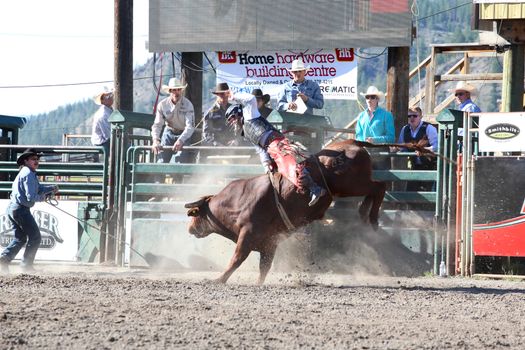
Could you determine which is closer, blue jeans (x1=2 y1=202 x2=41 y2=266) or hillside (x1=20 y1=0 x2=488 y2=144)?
blue jeans (x1=2 y1=202 x2=41 y2=266)

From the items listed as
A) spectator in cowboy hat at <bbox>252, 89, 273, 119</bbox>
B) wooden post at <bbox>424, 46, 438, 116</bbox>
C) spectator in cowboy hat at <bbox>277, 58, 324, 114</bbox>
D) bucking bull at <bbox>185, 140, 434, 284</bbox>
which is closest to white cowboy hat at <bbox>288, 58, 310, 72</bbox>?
spectator in cowboy hat at <bbox>277, 58, 324, 114</bbox>

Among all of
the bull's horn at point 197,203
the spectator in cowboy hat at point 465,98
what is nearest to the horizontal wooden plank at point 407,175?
the spectator in cowboy hat at point 465,98

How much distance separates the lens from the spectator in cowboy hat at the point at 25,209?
12500 mm

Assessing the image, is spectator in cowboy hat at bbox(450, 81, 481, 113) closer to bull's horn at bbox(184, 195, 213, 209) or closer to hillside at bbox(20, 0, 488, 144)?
bull's horn at bbox(184, 195, 213, 209)

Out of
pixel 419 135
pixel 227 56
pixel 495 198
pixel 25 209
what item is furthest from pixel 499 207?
pixel 25 209

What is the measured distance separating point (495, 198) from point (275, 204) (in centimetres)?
273

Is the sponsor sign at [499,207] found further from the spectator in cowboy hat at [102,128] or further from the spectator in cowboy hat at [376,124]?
the spectator in cowboy hat at [102,128]

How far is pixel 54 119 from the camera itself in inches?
5408

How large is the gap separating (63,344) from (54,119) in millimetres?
133929

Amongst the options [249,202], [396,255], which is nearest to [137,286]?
[249,202]

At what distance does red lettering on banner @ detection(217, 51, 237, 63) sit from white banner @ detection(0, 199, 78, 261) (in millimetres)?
3101

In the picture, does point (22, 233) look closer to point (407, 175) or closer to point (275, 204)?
point (275, 204)

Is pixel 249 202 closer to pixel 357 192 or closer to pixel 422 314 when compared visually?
pixel 357 192

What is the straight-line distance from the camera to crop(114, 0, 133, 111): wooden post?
15.4 meters
